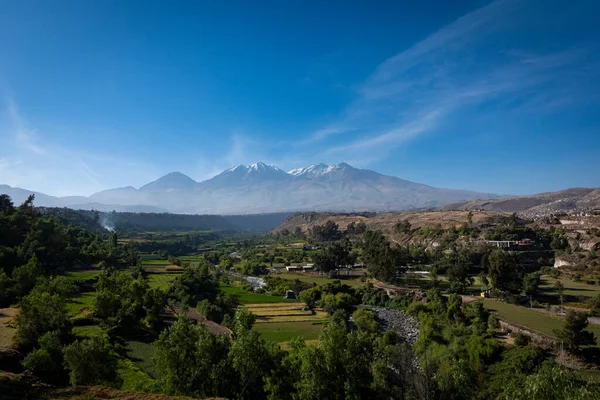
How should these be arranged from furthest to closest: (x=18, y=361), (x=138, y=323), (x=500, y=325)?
(x=138, y=323) < (x=500, y=325) < (x=18, y=361)

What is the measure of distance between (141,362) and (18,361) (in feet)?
22.9

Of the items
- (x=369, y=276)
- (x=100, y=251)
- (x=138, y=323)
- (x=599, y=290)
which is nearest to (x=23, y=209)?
(x=100, y=251)

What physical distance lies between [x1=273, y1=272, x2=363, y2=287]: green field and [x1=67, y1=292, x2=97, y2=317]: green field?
27710 mm

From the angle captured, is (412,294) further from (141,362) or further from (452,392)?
(141,362)

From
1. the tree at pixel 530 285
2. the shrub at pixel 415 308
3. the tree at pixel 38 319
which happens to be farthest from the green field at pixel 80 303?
the tree at pixel 530 285

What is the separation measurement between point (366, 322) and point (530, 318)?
1379 centimetres

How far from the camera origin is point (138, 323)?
1259 inches

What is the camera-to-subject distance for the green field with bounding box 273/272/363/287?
52.5m

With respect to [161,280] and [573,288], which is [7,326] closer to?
[161,280]

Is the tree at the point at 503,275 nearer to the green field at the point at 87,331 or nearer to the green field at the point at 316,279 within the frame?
the green field at the point at 316,279

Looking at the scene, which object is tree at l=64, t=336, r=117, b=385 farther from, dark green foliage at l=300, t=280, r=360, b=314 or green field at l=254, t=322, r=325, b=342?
dark green foliage at l=300, t=280, r=360, b=314

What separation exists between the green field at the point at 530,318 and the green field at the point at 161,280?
3716cm

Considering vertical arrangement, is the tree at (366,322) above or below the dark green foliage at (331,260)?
below

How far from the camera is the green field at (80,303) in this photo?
32.1m
